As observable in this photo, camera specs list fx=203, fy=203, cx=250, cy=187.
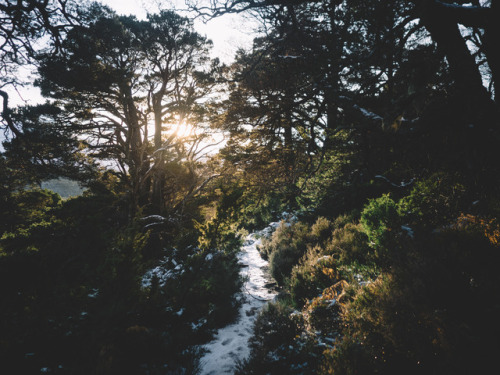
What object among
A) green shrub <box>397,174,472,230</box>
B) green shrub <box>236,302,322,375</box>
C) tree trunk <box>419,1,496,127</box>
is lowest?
green shrub <box>236,302,322,375</box>

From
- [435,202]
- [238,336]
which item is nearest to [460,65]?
[435,202]

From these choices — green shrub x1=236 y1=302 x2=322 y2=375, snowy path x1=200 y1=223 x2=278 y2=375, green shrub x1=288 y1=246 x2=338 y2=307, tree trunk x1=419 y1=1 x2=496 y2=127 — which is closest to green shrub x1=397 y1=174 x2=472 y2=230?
green shrub x1=288 y1=246 x2=338 y2=307

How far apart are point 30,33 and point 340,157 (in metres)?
9.01

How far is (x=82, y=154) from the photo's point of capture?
12.3 meters

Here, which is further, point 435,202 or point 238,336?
point 435,202

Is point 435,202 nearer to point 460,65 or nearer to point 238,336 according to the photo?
point 460,65

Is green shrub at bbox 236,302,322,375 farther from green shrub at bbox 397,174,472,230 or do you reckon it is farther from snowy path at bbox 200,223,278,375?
green shrub at bbox 397,174,472,230

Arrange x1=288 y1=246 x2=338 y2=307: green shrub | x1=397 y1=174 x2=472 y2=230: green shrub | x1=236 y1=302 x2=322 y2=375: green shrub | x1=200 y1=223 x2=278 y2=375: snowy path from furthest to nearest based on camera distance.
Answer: x1=288 y1=246 x2=338 y2=307: green shrub → x1=397 y1=174 x2=472 y2=230: green shrub → x1=200 y1=223 x2=278 y2=375: snowy path → x1=236 y1=302 x2=322 y2=375: green shrub

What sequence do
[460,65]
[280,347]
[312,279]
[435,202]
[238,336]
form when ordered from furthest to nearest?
[312,279], [435,202], [238,336], [280,347], [460,65]

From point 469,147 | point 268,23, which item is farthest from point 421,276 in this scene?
point 268,23

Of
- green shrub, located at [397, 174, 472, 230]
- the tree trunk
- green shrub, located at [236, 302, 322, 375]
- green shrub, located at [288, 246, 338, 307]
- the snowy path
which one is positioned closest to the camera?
the tree trunk

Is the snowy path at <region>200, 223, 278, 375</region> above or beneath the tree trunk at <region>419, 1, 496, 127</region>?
beneath

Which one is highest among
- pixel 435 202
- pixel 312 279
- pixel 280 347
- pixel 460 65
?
pixel 460 65

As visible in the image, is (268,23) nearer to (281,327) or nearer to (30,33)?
(30,33)
